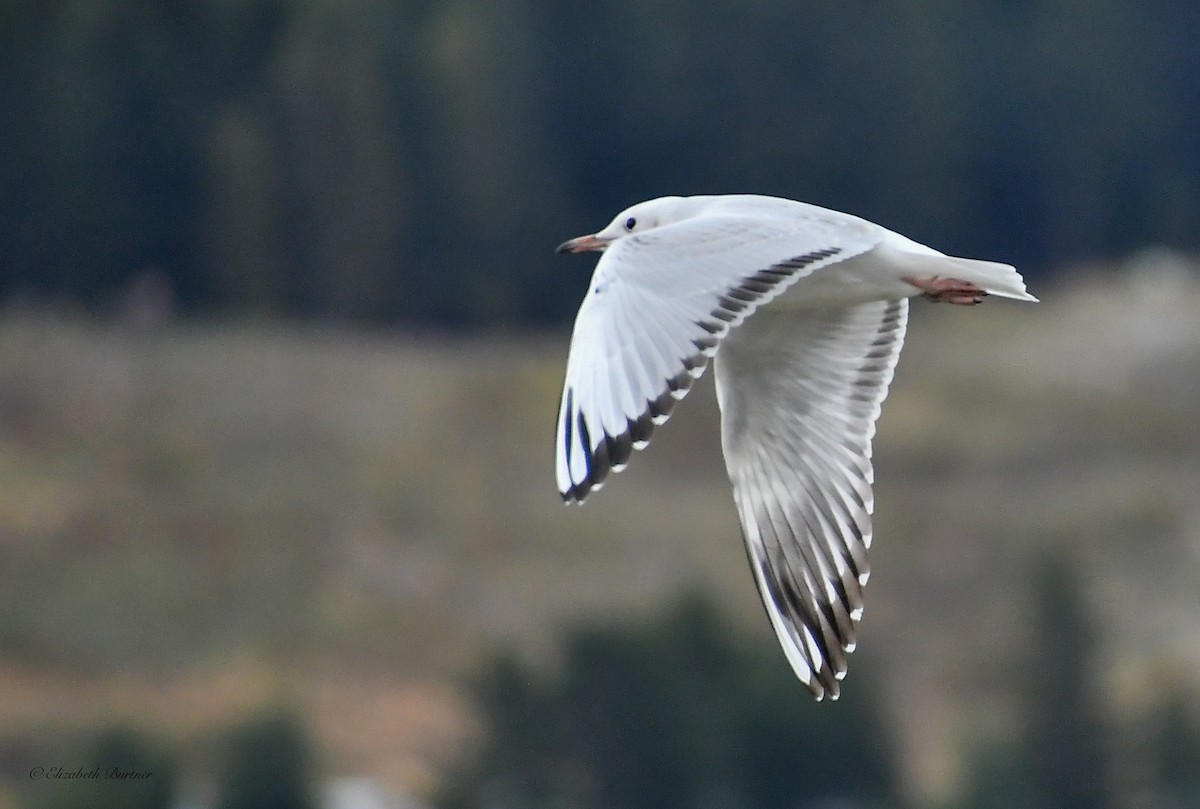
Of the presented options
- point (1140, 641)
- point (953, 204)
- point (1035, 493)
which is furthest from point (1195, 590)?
point (953, 204)

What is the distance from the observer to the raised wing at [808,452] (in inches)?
192

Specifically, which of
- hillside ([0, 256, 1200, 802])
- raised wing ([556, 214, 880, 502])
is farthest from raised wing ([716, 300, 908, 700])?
hillside ([0, 256, 1200, 802])

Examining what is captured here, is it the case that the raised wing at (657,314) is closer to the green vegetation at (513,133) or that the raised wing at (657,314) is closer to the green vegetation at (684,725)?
the green vegetation at (684,725)

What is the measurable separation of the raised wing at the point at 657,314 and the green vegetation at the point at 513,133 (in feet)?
39.6

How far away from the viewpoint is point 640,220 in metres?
5.01

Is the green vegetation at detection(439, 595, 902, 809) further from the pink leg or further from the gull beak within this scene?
the pink leg

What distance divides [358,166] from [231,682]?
4.33 metres

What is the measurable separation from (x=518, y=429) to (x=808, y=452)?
12268mm

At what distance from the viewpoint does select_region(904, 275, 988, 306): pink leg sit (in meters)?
4.62

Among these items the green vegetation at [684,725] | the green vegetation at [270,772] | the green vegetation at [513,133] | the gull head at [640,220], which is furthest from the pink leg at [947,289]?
the green vegetation at [513,133]

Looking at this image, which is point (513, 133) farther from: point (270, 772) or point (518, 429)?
point (270, 772)
